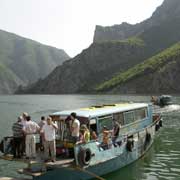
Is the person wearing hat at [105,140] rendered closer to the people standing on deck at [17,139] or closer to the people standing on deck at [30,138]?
the people standing on deck at [30,138]

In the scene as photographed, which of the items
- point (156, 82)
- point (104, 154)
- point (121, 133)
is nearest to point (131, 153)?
point (121, 133)

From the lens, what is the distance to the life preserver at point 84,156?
70.3 ft

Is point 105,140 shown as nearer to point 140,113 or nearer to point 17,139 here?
point 17,139

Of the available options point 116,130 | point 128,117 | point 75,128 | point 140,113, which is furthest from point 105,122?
point 140,113

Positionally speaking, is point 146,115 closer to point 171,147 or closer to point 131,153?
point 171,147

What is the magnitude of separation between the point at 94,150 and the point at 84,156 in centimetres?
147

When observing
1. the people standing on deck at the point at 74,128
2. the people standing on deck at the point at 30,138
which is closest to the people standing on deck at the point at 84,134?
the people standing on deck at the point at 74,128

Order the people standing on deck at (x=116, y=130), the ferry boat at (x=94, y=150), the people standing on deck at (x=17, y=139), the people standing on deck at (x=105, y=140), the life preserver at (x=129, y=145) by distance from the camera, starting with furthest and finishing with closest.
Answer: the life preserver at (x=129, y=145) → the people standing on deck at (x=116, y=130) → the people standing on deck at (x=105, y=140) → the people standing on deck at (x=17, y=139) → the ferry boat at (x=94, y=150)

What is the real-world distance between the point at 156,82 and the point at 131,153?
173 meters

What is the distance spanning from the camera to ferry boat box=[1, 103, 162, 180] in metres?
21.3

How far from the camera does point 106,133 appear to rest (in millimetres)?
24266

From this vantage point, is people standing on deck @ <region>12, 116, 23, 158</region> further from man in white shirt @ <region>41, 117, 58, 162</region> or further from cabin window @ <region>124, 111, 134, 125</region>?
cabin window @ <region>124, 111, 134, 125</region>

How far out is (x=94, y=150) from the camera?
2292 cm

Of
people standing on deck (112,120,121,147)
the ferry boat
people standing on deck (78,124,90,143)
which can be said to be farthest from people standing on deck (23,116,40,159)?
people standing on deck (112,120,121,147)
